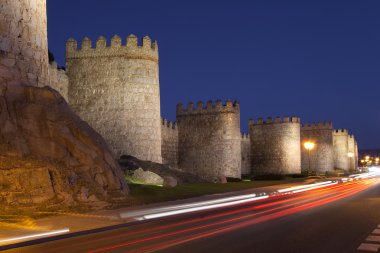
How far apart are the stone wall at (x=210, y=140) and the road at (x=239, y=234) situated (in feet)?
85.8

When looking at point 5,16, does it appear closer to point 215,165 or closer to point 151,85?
point 151,85

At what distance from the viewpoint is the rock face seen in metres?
15.4

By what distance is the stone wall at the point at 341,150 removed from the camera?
256 ft

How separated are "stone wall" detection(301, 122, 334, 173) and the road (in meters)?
50.3

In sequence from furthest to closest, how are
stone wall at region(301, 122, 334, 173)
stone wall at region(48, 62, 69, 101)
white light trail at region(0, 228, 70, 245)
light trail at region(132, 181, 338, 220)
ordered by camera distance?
stone wall at region(301, 122, 334, 173), stone wall at region(48, 62, 69, 101), light trail at region(132, 181, 338, 220), white light trail at region(0, 228, 70, 245)

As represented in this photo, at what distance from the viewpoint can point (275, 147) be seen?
5697 cm

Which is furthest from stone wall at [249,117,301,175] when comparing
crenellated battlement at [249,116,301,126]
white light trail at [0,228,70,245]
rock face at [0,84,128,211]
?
white light trail at [0,228,70,245]

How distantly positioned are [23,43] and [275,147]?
4144cm

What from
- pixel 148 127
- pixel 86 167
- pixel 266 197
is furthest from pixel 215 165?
pixel 86 167

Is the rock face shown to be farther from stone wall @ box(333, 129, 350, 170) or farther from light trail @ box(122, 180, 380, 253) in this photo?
stone wall @ box(333, 129, 350, 170)

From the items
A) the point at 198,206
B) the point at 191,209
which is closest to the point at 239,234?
the point at 191,209

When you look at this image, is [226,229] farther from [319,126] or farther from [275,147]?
[319,126]

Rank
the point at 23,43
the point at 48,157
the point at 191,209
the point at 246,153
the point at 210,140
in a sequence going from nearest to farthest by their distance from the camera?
the point at 48,157 → the point at 191,209 → the point at 23,43 → the point at 210,140 → the point at 246,153

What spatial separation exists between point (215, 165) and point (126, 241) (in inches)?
1266
